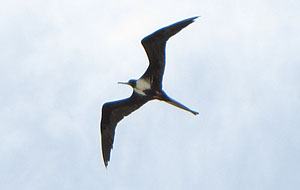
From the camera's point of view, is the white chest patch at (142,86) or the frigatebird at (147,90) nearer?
the frigatebird at (147,90)

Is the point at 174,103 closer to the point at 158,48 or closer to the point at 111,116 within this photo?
the point at 158,48

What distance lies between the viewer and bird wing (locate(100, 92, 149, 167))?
1554cm

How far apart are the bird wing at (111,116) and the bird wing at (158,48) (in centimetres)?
108

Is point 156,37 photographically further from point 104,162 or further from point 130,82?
point 104,162

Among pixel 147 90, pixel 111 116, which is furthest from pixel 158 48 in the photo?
pixel 111 116

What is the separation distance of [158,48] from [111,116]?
238cm

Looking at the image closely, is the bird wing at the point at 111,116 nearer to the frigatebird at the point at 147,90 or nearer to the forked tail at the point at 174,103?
the frigatebird at the point at 147,90

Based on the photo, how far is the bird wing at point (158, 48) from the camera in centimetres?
1385

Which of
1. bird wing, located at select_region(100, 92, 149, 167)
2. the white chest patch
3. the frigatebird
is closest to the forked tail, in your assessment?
the frigatebird

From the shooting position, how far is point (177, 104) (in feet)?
46.8

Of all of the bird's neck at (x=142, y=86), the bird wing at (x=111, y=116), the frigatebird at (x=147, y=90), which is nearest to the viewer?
the frigatebird at (x=147, y=90)

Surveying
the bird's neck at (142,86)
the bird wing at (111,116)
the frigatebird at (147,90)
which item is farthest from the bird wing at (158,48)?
the bird wing at (111,116)

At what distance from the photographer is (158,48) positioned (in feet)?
46.6

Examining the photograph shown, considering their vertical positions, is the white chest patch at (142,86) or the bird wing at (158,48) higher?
the bird wing at (158,48)
